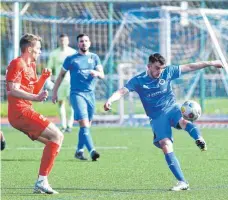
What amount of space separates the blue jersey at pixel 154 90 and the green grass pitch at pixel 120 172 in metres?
0.87

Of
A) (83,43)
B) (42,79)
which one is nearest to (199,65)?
(42,79)

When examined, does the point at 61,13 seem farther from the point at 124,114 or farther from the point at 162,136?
the point at 162,136

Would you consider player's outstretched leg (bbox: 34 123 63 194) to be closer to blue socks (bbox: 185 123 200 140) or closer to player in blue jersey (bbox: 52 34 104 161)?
blue socks (bbox: 185 123 200 140)

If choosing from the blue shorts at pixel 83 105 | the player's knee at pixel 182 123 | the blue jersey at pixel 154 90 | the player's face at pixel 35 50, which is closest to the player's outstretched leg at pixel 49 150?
the player's face at pixel 35 50

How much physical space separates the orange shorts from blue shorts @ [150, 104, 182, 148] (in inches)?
50.3

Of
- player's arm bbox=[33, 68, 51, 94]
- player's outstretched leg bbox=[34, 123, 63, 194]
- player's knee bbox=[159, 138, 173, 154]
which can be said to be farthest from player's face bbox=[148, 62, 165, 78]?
player's outstretched leg bbox=[34, 123, 63, 194]

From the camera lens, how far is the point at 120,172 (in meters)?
11.4

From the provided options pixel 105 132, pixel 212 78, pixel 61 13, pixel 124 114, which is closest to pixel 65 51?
pixel 105 132

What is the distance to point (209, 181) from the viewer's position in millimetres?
10328

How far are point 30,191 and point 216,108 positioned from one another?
573 inches

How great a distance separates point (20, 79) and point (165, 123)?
1757mm

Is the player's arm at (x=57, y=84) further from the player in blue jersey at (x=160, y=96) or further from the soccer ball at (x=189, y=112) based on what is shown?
the soccer ball at (x=189, y=112)

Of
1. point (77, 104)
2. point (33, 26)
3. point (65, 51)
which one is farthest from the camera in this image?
point (33, 26)

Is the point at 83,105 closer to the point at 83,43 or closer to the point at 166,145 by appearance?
the point at 83,43
